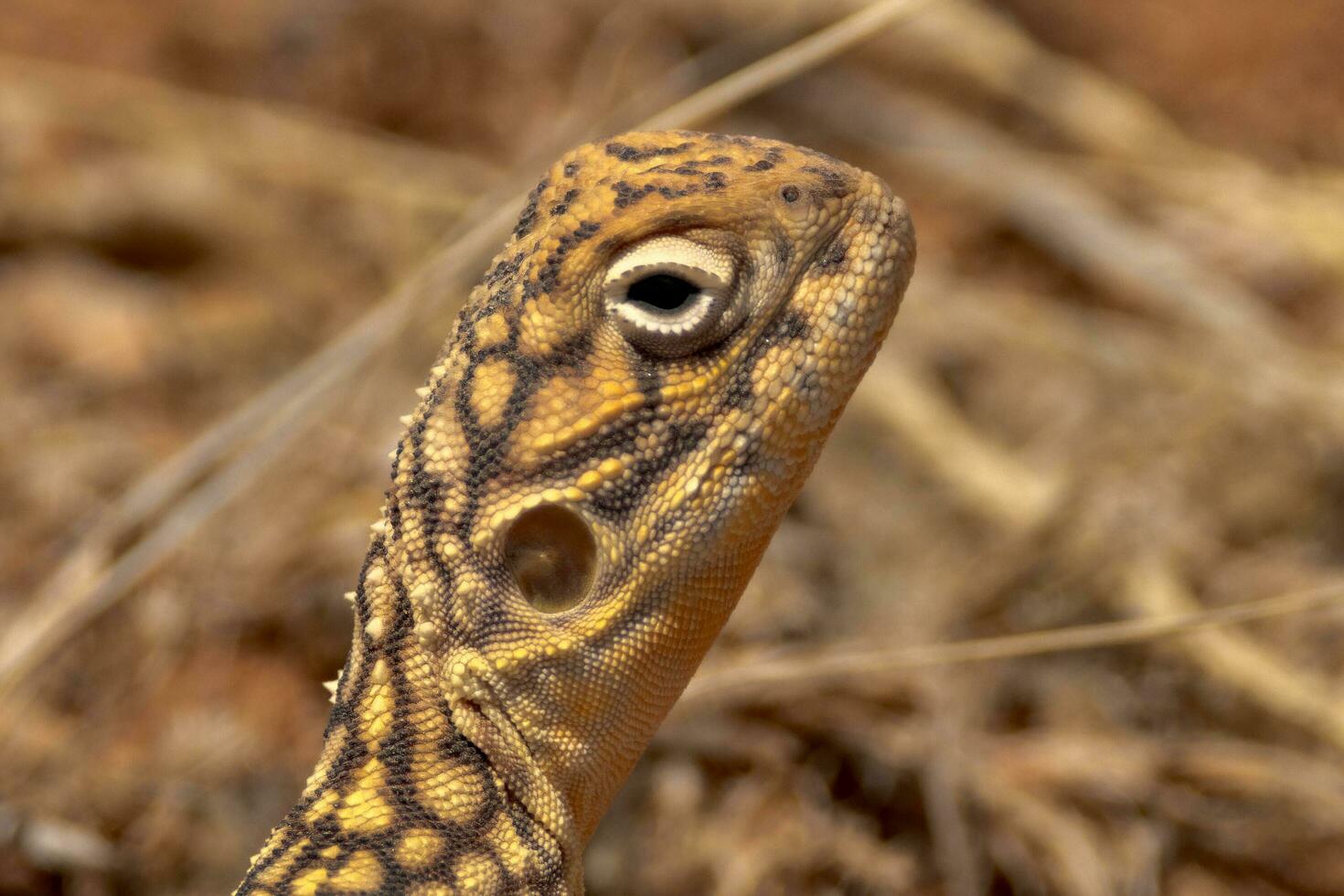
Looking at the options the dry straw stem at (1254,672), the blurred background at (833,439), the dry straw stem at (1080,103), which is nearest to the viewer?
the blurred background at (833,439)

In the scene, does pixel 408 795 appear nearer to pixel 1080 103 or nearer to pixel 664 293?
pixel 664 293

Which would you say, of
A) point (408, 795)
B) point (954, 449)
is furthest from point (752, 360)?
point (954, 449)

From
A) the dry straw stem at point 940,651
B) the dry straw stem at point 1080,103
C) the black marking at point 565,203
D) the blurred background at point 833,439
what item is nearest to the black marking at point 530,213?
the black marking at point 565,203

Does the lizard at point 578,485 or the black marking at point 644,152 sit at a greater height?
the black marking at point 644,152

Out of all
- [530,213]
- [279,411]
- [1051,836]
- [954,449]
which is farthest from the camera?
[954,449]

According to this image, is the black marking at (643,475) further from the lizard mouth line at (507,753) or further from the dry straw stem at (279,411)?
the dry straw stem at (279,411)
